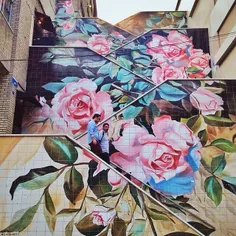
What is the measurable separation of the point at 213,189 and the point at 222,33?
20.2ft

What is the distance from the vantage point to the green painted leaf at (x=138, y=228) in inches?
220

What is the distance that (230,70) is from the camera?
31.6 feet

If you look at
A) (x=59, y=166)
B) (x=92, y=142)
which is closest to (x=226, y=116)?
(x=92, y=142)

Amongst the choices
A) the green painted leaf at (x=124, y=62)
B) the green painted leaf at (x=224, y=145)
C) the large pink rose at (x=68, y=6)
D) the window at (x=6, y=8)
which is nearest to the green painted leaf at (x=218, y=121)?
the green painted leaf at (x=224, y=145)

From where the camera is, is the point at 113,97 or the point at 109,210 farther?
the point at 113,97

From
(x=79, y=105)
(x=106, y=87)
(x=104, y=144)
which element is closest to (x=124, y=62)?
(x=106, y=87)

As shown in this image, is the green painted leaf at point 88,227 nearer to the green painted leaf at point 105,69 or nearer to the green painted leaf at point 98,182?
the green painted leaf at point 98,182

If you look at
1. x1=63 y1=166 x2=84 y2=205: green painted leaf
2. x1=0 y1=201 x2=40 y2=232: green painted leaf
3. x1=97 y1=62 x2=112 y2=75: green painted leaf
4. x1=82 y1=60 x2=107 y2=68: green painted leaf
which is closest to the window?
x1=82 y1=60 x2=107 y2=68: green painted leaf

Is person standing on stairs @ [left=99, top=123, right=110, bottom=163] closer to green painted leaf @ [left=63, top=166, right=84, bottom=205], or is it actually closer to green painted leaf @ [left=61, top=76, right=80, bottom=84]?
green painted leaf @ [left=63, top=166, right=84, bottom=205]

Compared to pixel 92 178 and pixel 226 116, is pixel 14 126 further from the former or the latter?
pixel 226 116

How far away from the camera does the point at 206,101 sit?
7.57 meters

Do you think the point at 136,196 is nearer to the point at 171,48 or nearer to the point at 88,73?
the point at 88,73

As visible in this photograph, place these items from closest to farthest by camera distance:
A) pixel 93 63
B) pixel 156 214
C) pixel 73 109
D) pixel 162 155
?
pixel 156 214 < pixel 162 155 < pixel 73 109 < pixel 93 63

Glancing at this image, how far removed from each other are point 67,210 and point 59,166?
0.89m
